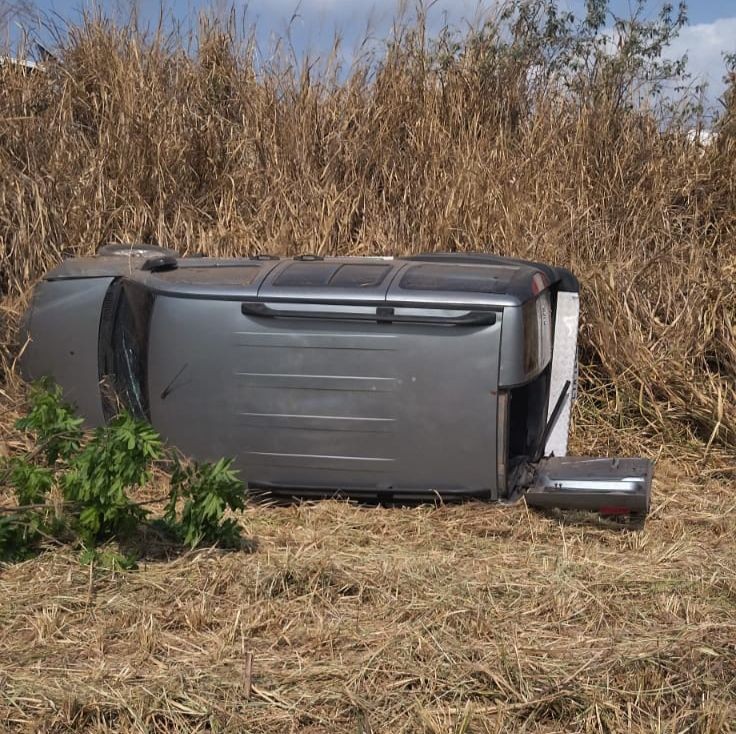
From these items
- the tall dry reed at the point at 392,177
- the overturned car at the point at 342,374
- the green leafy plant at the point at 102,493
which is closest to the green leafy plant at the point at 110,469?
the green leafy plant at the point at 102,493

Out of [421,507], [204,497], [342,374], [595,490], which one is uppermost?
[342,374]

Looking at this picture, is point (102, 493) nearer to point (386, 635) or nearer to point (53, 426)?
point (53, 426)

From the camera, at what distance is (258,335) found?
16.1 feet

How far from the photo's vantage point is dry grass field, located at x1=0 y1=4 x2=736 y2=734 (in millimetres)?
3266

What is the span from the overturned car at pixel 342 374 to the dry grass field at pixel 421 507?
23 cm

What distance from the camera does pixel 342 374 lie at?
15.8 feet

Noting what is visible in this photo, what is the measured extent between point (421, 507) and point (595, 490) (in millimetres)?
841

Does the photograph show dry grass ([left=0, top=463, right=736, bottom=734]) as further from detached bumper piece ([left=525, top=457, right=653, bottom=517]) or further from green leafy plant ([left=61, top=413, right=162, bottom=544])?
green leafy plant ([left=61, top=413, right=162, bottom=544])

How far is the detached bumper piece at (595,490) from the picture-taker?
15.9 ft

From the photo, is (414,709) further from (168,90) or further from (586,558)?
(168,90)

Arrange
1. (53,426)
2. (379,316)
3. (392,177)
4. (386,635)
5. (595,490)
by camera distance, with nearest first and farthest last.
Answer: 1. (386,635)
2. (53,426)
3. (379,316)
4. (595,490)
5. (392,177)

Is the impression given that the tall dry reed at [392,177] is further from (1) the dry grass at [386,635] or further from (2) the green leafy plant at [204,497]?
(2) the green leafy plant at [204,497]

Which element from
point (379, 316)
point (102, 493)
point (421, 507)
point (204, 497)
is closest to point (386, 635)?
point (204, 497)

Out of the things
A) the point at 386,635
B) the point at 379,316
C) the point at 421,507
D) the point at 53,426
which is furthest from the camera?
the point at 421,507
